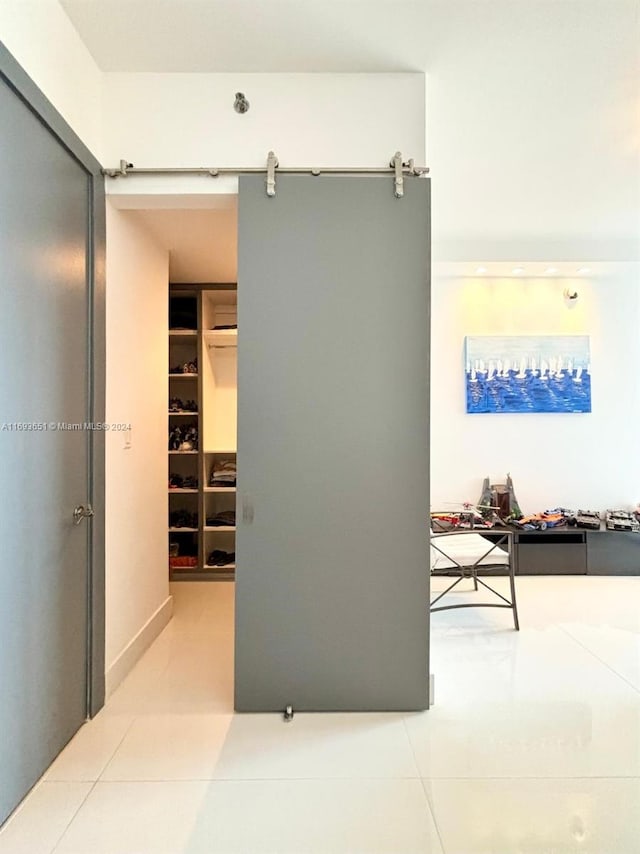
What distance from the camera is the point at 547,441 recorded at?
511cm

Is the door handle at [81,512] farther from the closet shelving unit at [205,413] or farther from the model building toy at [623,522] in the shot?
the model building toy at [623,522]

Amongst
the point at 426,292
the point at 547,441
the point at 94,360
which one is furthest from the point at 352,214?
the point at 547,441

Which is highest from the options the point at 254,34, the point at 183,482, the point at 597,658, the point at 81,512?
the point at 254,34

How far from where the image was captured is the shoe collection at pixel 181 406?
14.8ft

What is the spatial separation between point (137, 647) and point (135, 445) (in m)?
1.13

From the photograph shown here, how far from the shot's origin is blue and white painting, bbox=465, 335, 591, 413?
5.07 m

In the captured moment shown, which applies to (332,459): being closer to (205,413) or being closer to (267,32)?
(267,32)

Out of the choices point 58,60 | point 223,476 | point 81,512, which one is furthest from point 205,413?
point 58,60

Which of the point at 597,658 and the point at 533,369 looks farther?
the point at 533,369

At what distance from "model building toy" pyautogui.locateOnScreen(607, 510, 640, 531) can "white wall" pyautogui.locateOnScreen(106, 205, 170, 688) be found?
3.92 metres

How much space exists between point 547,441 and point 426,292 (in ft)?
11.0

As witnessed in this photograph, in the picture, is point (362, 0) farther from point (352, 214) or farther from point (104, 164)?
point (104, 164)

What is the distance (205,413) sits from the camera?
4531 millimetres

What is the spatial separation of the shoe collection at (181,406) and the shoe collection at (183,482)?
1.94ft
